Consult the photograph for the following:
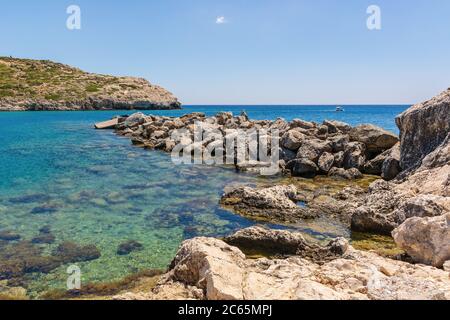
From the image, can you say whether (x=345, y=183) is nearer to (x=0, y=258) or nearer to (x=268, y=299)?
(x=268, y=299)

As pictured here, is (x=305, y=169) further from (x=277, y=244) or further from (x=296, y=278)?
(x=296, y=278)

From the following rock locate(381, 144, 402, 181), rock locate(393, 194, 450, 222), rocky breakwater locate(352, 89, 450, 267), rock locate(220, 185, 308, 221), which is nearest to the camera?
rocky breakwater locate(352, 89, 450, 267)

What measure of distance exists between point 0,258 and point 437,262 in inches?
471

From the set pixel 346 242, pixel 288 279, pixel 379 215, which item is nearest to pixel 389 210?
pixel 379 215

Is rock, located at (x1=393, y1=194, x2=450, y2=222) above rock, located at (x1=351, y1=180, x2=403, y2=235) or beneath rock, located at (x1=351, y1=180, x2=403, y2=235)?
above

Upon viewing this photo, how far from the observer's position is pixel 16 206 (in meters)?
15.8

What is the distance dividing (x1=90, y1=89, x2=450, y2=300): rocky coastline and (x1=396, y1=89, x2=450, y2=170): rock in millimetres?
55

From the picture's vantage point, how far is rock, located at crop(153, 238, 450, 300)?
242 inches

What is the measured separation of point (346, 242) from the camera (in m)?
9.70

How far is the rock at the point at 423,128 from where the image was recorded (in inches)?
689

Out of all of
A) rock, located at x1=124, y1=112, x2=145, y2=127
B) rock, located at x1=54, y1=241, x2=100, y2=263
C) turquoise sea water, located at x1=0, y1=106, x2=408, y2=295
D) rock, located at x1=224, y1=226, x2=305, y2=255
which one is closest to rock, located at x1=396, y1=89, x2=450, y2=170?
turquoise sea water, located at x1=0, y1=106, x2=408, y2=295

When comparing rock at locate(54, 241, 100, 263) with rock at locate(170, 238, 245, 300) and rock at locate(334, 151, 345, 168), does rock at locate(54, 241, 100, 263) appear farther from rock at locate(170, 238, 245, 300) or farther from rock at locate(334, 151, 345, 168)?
rock at locate(334, 151, 345, 168)
